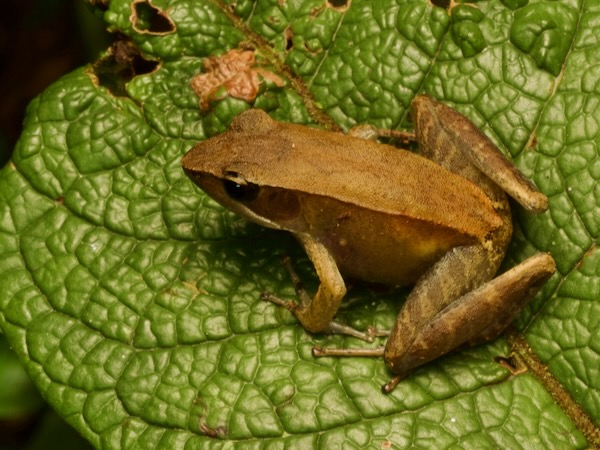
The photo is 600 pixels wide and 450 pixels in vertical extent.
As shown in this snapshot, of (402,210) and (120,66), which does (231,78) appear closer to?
(120,66)

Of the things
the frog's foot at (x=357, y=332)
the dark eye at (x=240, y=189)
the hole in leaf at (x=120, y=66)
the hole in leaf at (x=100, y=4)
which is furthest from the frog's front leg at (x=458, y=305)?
the hole in leaf at (x=100, y=4)

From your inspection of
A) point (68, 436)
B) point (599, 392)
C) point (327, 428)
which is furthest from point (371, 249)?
point (68, 436)

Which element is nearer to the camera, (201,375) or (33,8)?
(201,375)

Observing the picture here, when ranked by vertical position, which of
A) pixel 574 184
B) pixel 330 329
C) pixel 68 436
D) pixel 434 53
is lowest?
pixel 68 436

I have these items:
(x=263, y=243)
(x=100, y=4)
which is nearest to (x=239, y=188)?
(x=263, y=243)

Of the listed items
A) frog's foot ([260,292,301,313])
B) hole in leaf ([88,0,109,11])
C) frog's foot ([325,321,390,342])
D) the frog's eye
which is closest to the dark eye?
the frog's eye

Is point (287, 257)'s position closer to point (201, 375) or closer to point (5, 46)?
point (201, 375)

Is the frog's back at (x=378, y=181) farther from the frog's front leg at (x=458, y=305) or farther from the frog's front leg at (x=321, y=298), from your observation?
the frog's front leg at (x=321, y=298)
